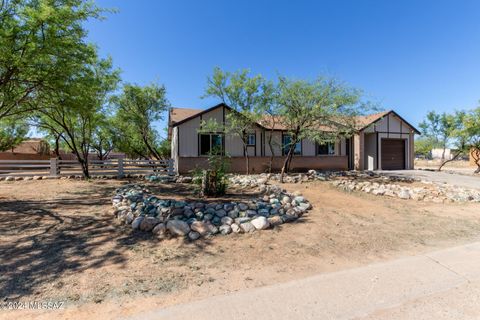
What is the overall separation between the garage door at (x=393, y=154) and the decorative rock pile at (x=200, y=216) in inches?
577

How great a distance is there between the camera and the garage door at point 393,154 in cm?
1772

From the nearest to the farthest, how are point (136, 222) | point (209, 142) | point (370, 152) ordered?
point (136, 222) < point (209, 142) < point (370, 152)

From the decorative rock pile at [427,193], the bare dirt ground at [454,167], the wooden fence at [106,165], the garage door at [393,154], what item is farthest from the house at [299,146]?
the decorative rock pile at [427,193]

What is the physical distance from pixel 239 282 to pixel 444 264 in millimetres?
3072

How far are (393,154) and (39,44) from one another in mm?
20658

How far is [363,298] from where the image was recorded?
2.65m

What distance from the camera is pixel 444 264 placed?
351 cm

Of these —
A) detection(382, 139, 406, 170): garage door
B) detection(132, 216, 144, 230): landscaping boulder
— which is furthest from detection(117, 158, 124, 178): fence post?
detection(382, 139, 406, 170): garage door

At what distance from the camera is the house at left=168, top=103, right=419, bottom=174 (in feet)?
44.9

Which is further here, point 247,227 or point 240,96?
point 240,96

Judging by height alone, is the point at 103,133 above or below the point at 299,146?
above

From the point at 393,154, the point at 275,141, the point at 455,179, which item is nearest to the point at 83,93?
the point at 275,141

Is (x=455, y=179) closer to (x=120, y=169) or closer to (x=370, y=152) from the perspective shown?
(x=370, y=152)

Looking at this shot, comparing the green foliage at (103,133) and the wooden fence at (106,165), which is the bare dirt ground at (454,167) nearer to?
the wooden fence at (106,165)
